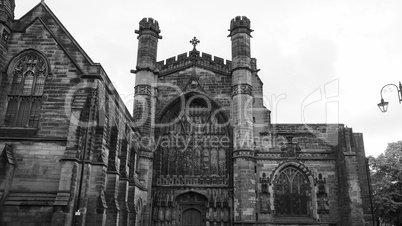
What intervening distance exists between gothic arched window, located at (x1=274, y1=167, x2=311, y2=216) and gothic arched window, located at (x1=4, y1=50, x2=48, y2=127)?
49.0ft

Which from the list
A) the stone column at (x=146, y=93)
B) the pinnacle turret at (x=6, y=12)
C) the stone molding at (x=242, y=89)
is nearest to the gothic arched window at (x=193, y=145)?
the stone column at (x=146, y=93)

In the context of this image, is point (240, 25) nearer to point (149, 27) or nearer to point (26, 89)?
point (149, 27)

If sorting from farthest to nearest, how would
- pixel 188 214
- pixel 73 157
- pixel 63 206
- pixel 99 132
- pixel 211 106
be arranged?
pixel 211 106, pixel 188 214, pixel 99 132, pixel 73 157, pixel 63 206

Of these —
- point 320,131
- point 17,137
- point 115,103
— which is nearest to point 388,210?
point 320,131

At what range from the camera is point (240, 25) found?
2642cm

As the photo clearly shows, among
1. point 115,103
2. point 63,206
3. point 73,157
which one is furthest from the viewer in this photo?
point 115,103

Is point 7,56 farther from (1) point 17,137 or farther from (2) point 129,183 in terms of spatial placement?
(2) point 129,183

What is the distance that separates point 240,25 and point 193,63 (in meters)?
4.27

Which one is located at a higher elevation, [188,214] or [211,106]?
[211,106]

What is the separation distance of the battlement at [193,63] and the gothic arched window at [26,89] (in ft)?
34.8

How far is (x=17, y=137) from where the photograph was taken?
15.8 metres

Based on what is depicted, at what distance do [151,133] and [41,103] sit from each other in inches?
361

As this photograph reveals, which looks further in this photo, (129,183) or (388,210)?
(388,210)

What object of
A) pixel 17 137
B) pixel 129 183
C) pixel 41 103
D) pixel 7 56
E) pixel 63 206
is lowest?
pixel 63 206
